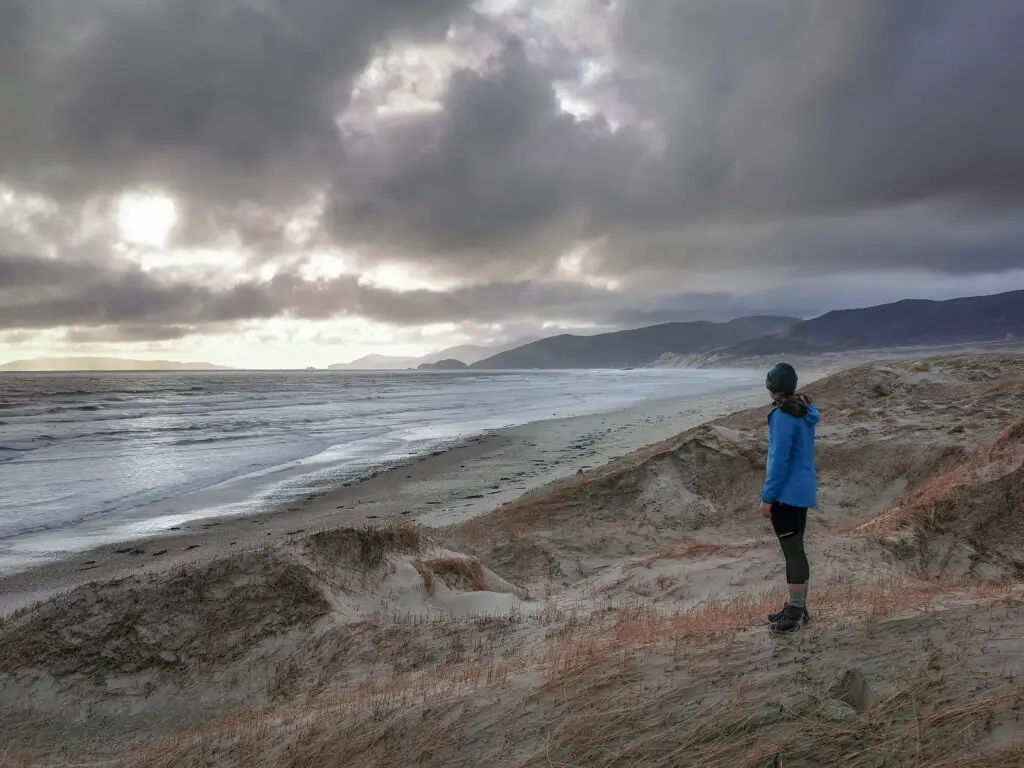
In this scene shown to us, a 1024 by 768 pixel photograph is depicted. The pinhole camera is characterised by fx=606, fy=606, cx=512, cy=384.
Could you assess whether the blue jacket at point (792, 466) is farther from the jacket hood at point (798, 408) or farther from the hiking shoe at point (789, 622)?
the hiking shoe at point (789, 622)

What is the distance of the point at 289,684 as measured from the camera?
6.83 m

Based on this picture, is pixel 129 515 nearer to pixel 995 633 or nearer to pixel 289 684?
pixel 289 684

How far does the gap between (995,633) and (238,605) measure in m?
7.98

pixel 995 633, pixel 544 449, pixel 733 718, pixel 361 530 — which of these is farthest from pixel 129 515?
pixel 995 633

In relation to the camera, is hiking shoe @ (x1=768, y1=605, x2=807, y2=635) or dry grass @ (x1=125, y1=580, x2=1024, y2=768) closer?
dry grass @ (x1=125, y1=580, x2=1024, y2=768)

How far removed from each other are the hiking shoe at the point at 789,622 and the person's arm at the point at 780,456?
2.86ft

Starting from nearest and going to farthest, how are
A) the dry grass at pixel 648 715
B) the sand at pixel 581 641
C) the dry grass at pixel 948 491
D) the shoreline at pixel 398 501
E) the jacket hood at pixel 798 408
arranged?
1. the dry grass at pixel 648 715
2. the sand at pixel 581 641
3. the jacket hood at pixel 798 408
4. the dry grass at pixel 948 491
5. the shoreline at pixel 398 501

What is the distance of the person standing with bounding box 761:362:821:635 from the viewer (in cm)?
479

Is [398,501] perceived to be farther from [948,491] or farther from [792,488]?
[792,488]

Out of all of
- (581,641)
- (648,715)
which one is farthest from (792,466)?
(581,641)

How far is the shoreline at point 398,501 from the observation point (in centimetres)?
1180

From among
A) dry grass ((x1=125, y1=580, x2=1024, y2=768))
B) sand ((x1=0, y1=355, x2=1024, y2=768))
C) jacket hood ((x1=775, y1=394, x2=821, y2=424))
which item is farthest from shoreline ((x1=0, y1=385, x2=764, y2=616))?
jacket hood ((x1=775, y1=394, x2=821, y2=424))

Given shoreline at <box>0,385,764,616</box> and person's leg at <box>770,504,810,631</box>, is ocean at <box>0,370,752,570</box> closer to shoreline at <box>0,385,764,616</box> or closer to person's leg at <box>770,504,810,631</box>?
shoreline at <box>0,385,764,616</box>

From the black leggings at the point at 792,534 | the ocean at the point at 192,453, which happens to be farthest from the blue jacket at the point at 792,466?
the ocean at the point at 192,453
